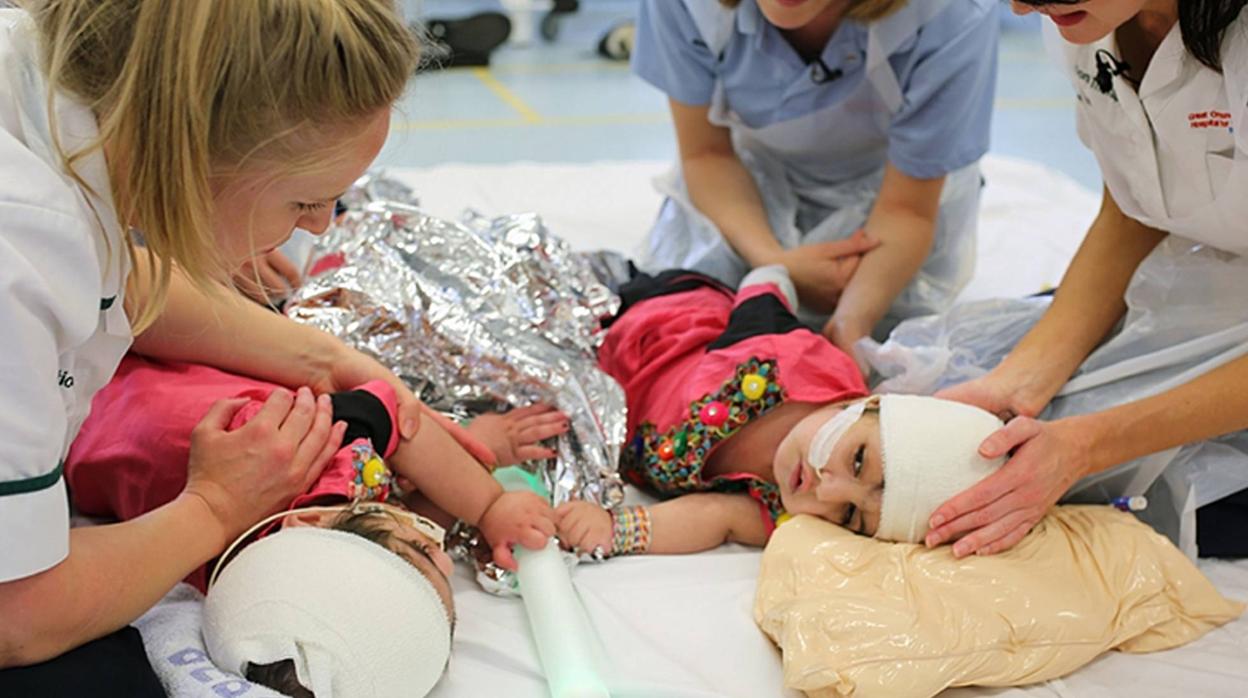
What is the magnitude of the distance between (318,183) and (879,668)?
2.10ft

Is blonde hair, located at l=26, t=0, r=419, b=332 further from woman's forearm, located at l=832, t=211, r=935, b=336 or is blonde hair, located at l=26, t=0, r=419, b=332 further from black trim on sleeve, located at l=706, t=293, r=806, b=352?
woman's forearm, located at l=832, t=211, r=935, b=336

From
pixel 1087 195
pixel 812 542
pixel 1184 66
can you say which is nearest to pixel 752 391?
pixel 812 542

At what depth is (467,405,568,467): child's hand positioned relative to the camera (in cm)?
147

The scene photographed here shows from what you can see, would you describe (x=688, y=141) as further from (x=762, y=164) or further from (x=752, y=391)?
(x=752, y=391)

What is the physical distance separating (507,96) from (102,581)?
11.0 ft

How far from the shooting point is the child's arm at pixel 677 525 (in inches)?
54.5

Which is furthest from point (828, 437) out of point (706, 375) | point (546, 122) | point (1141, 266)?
point (546, 122)

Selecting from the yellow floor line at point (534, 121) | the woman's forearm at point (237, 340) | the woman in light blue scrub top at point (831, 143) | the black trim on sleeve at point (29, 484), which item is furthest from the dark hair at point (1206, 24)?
the yellow floor line at point (534, 121)

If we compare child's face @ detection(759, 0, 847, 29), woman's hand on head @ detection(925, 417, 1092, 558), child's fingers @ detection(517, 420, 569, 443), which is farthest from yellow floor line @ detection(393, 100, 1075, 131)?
woman's hand on head @ detection(925, 417, 1092, 558)

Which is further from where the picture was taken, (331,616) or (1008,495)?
(1008,495)

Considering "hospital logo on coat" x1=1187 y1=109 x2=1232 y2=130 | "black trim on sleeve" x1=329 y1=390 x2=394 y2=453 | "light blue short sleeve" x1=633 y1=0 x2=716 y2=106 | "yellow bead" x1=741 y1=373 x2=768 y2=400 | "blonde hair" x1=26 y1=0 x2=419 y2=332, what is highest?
"blonde hair" x1=26 y1=0 x2=419 y2=332

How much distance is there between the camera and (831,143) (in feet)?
6.18

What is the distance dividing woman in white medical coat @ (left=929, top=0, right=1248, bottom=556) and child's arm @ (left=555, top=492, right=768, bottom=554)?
25cm

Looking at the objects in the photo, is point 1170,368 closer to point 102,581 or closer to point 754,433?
point 754,433
